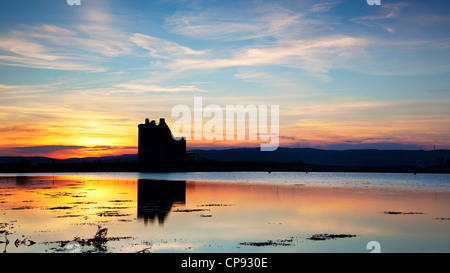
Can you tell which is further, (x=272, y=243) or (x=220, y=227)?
(x=220, y=227)

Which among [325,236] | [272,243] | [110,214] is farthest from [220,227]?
[110,214]

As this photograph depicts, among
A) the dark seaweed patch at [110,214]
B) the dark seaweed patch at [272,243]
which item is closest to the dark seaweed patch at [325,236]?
the dark seaweed patch at [272,243]

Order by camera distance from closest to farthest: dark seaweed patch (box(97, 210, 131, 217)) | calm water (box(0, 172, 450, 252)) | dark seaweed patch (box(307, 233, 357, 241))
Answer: calm water (box(0, 172, 450, 252)), dark seaweed patch (box(307, 233, 357, 241)), dark seaweed patch (box(97, 210, 131, 217))

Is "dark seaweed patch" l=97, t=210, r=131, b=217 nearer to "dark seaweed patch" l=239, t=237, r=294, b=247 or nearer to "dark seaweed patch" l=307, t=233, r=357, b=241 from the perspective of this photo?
"dark seaweed patch" l=239, t=237, r=294, b=247

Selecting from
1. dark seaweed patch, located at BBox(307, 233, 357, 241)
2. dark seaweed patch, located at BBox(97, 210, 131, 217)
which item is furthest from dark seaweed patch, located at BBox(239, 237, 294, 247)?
dark seaweed patch, located at BBox(97, 210, 131, 217)

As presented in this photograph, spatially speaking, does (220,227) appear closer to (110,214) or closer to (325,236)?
(325,236)

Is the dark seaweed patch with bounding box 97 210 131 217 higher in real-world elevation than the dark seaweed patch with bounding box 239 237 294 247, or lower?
lower

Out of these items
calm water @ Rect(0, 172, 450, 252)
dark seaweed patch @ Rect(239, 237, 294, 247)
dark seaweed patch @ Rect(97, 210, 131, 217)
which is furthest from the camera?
dark seaweed patch @ Rect(97, 210, 131, 217)
